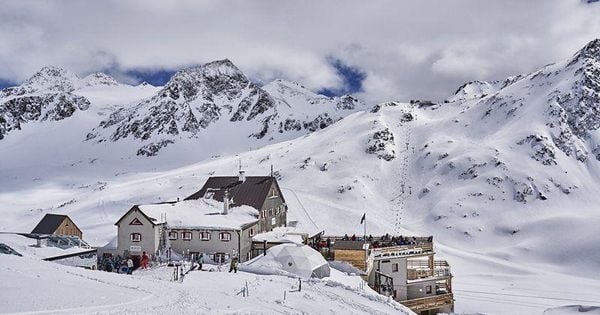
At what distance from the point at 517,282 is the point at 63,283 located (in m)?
46.7

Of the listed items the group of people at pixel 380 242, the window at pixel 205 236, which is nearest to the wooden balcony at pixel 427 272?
the group of people at pixel 380 242

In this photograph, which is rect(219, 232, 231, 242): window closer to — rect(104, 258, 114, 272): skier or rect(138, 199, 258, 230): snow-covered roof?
rect(138, 199, 258, 230): snow-covered roof

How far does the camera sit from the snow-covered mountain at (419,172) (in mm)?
66688

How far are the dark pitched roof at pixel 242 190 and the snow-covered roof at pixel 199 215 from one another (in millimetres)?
1625

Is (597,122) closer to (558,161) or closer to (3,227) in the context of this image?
(558,161)

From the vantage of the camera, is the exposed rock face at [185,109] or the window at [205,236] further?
the exposed rock face at [185,109]

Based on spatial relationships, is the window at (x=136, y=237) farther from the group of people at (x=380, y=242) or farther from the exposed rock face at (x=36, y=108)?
the exposed rock face at (x=36, y=108)

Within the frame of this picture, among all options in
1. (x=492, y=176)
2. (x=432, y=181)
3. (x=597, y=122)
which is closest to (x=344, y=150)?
(x=432, y=181)

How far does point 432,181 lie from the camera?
288 feet

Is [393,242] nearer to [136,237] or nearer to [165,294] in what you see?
[136,237]

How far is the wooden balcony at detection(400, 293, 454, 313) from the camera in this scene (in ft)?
124

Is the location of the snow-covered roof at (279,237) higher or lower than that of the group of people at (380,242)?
higher

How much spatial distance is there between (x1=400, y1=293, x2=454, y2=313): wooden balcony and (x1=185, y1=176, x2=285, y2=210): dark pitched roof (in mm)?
18054

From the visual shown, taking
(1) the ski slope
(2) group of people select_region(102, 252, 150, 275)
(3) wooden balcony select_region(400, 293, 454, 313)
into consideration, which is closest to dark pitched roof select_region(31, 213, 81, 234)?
(2) group of people select_region(102, 252, 150, 275)
